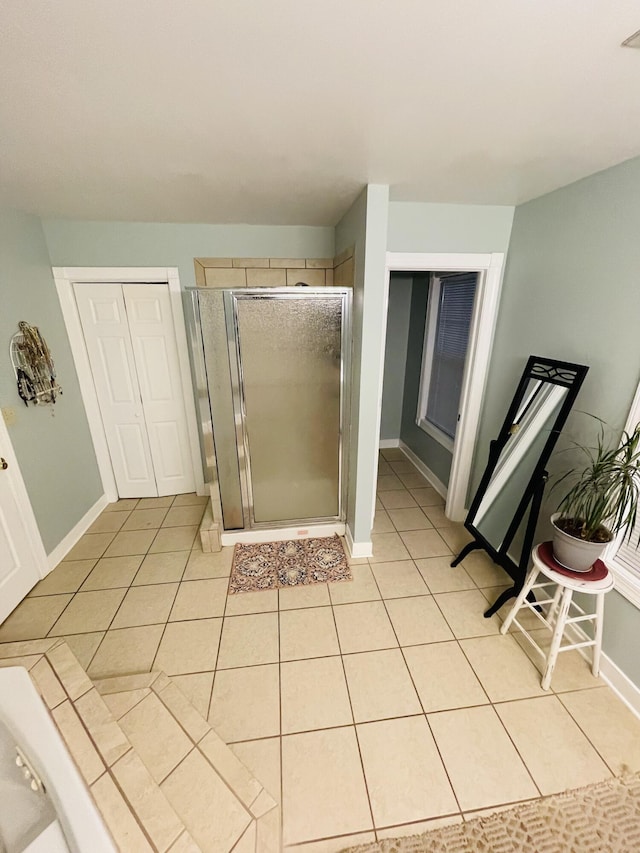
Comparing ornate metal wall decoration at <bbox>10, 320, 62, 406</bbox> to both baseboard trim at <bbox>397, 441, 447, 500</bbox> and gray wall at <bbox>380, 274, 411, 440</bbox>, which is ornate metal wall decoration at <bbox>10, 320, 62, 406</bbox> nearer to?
gray wall at <bbox>380, 274, 411, 440</bbox>

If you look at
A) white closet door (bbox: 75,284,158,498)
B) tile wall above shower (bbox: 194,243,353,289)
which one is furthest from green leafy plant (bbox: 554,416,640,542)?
white closet door (bbox: 75,284,158,498)

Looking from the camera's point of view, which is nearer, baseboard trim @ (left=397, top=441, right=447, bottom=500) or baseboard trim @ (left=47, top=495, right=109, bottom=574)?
baseboard trim @ (left=47, top=495, right=109, bottom=574)

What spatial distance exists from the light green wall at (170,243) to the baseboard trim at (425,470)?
2328 millimetres

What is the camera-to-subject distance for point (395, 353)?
4078mm

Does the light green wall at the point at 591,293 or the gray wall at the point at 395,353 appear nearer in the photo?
the light green wall at the point at 591,293

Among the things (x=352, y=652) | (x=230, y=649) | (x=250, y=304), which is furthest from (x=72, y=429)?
(x=352, y=652)

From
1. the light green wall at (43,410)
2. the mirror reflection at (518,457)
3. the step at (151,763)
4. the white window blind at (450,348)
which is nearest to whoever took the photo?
the step at (151,763)

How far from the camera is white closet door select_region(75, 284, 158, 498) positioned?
273 centimetres

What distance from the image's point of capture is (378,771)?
135cm

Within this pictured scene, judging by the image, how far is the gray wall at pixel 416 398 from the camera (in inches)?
133

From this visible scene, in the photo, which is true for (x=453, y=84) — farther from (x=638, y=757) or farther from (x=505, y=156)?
(x=638, y=757)

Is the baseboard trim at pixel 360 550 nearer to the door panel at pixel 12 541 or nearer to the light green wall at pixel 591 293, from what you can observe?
the light green wall at pixel 591 293

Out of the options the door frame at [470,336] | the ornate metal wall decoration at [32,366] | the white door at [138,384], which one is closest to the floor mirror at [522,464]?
the door frame at [470,336]

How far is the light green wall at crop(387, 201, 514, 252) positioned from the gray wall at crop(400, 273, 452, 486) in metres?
1.25
